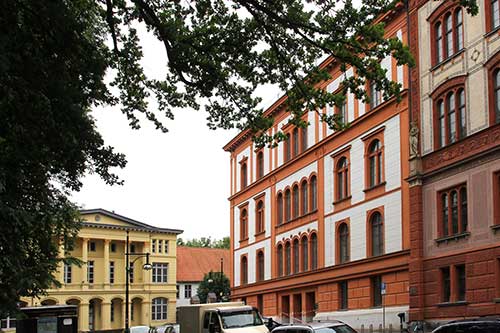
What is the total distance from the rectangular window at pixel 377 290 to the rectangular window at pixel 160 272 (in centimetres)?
5909

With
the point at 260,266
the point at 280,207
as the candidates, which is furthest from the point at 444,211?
the point at 260,266

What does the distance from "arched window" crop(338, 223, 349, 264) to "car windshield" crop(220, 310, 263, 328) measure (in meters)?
17.2

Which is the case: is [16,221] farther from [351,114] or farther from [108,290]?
[108,290]

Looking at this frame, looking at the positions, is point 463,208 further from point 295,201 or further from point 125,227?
point 125,227

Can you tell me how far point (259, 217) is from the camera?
61844 millimetres

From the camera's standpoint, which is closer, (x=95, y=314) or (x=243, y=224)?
(x=243, y=224)

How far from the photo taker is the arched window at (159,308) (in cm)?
9750

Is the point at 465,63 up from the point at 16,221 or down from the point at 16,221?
up

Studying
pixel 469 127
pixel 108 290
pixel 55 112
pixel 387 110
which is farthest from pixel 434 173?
pixel 108 290

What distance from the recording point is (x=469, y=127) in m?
32.6

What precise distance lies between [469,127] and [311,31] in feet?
66.6

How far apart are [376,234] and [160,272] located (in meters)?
59.9

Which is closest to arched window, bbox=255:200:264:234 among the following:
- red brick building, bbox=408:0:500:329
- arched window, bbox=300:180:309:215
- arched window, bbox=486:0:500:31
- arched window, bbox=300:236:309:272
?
arched window, bbox=300:180:309:215

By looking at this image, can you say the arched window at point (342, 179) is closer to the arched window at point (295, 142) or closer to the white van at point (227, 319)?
the arched window at point (295, 142)
